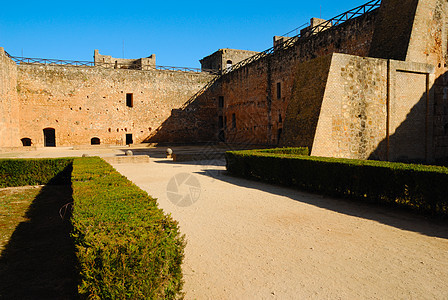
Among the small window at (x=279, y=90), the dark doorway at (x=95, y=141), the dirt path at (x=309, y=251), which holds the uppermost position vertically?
the small window at (x=279, y=90)

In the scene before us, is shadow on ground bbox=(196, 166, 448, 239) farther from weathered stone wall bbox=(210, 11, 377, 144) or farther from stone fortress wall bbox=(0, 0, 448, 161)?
weathered stone wall bbox=(210, 11, 377, 144)

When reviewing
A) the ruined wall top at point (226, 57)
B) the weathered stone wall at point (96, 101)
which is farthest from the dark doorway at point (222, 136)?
the ruined wall top at point (226, 57)

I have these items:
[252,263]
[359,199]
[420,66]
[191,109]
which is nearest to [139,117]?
[191,109]

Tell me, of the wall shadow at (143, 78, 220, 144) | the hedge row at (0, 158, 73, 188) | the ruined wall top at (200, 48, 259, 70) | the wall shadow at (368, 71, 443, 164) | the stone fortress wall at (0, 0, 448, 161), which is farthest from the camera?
the ruined wall top at (200, 48, 259, 70)

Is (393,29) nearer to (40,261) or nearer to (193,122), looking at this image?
(40,261)

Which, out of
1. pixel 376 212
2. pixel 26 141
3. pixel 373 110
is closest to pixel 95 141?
pixel 26 141

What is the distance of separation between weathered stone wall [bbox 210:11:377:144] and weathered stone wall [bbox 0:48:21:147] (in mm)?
15725

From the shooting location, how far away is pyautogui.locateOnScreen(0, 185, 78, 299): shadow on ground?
2805 millimetres

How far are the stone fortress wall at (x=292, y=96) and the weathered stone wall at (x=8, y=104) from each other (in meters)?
0.12

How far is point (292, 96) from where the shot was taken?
37.0ft

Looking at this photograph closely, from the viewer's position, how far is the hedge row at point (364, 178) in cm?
483

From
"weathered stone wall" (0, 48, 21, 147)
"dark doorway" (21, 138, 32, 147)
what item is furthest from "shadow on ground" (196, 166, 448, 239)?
"dark doorway" (21, 138, 32, 147)

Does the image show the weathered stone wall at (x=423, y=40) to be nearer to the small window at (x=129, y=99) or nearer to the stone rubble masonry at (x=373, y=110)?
the stone rubble masonry at (x=373, y=110)

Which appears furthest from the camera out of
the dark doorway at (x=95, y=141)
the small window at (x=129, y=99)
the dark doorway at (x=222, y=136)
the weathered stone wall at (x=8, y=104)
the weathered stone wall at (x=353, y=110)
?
the dark doorway at (x=222, y=136)
